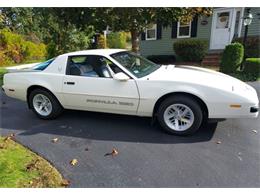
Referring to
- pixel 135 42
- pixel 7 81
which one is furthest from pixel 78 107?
pixel 135 42

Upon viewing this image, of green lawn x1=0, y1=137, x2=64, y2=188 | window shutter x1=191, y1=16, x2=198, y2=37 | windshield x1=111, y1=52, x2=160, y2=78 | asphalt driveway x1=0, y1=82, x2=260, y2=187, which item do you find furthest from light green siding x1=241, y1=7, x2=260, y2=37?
green lawn x1=0, y1=137, x2=64, y2=188

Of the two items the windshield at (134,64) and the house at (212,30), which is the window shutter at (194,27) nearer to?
the house at (212,30)

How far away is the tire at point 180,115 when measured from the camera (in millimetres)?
3682

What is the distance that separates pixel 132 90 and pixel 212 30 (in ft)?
37.6

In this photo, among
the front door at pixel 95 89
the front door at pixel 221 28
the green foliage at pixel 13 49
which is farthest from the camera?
the green foliage at pixel 13 49

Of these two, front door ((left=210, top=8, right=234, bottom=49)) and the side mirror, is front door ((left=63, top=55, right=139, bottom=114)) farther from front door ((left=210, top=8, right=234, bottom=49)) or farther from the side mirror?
front door ((left=210, top=8, right=234, bottom=49))

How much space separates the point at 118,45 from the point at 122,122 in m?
27.1

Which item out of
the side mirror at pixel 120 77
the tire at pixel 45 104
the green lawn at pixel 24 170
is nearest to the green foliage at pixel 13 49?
the tire at pixel 45 104

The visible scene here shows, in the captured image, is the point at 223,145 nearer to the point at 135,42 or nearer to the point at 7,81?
the point at 7,81

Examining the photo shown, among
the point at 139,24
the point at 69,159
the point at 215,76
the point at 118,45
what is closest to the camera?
the point at 69,159

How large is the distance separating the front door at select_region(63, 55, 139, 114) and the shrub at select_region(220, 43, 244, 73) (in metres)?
6.25

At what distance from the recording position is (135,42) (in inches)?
411

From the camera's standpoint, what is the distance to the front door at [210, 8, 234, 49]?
1309cm

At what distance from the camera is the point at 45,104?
15.6 ft
